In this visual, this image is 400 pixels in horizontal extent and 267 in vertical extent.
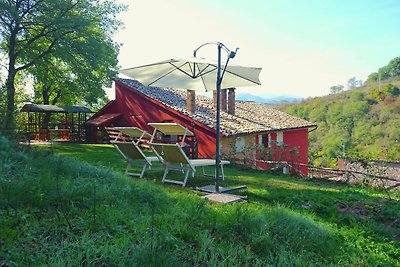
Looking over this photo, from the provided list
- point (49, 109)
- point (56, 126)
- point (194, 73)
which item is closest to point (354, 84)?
point (56, 126)

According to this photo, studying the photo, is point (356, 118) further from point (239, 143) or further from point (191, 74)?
point (191, 74)

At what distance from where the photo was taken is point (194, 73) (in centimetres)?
865

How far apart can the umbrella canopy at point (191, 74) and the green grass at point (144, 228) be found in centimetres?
341

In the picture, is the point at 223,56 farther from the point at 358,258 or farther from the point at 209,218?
the point at 358,258

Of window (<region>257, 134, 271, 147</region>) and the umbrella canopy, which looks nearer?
the umbrella canopy

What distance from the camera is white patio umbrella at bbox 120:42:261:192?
717cm

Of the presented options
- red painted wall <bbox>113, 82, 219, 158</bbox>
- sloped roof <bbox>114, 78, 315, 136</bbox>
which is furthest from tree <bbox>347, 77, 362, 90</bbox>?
red painted wall <bbox>113, 82, 219, 158</bbox>

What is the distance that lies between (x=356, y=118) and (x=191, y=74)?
33.5 m

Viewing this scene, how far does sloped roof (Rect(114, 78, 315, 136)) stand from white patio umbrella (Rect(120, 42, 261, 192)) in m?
6.37

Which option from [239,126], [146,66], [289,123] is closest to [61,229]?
[146,66]

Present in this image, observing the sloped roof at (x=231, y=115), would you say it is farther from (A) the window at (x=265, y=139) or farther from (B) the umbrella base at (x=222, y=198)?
(B) the umbrella base at (x=222, y=198)

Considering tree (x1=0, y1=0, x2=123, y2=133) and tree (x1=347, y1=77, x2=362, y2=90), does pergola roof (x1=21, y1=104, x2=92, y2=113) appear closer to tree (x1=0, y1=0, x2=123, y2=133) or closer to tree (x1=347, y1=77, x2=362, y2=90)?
tree (x1=0, y1=0, x2=123, y2=133)

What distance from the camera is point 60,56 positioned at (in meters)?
17.5

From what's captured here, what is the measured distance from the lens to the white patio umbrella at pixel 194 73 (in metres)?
7.17
